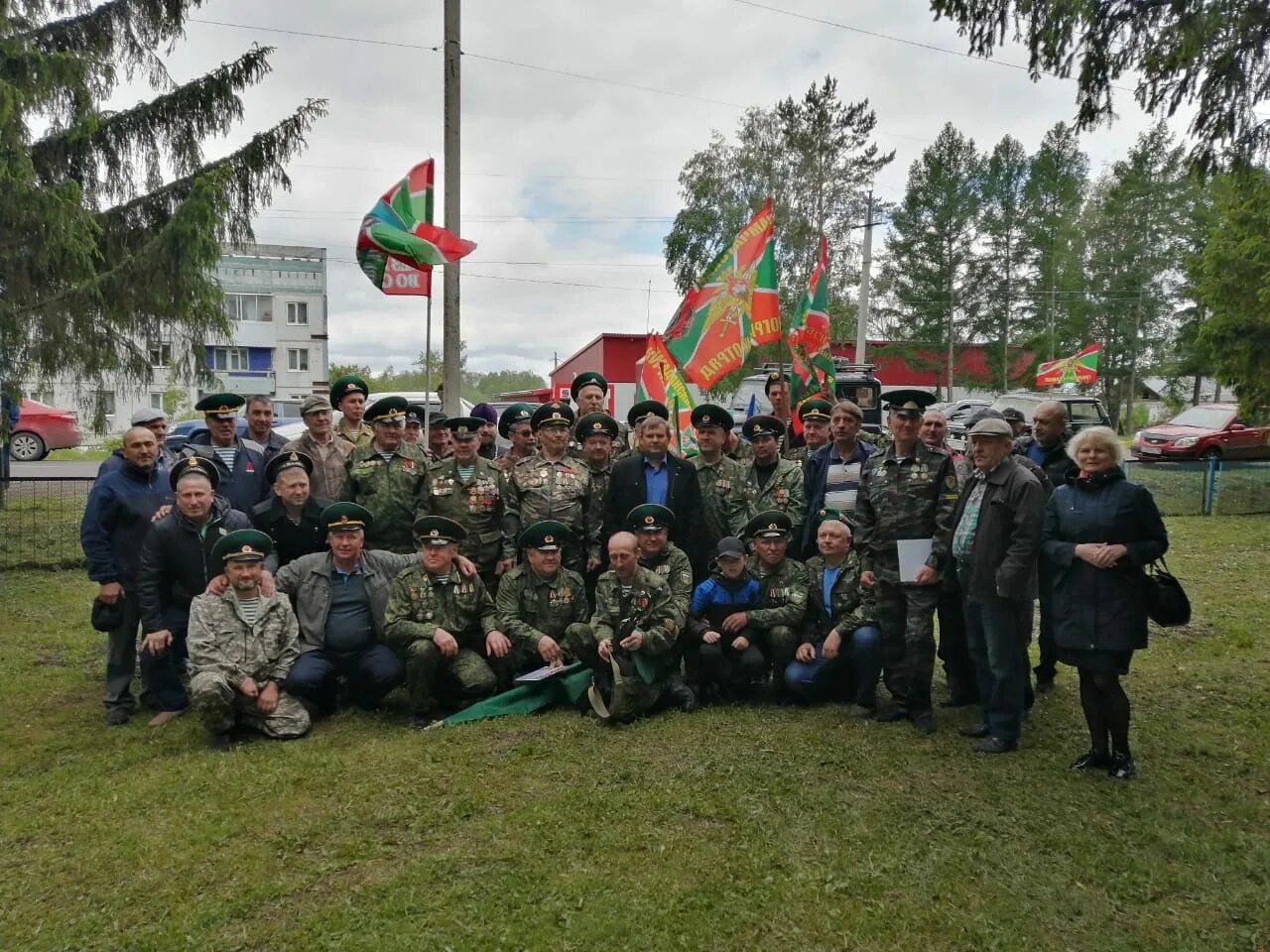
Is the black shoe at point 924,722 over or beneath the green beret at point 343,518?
beneath

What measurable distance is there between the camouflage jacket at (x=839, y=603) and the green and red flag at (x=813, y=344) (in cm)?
304

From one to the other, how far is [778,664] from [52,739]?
4.29 m

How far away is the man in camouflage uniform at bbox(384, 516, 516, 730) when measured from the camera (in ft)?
18.2

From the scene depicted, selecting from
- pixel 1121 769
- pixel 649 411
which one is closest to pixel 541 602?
pixel 649 411

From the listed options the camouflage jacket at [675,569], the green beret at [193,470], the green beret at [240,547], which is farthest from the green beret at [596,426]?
the green beret at [193,470]

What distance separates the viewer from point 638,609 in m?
5.59

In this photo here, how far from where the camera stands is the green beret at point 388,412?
6.41 m

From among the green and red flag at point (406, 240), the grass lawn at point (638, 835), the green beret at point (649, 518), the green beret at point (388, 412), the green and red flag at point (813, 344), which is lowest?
the grass lawn at point (638, 835)

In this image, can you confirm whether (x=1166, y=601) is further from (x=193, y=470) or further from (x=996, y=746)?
(x=193, y=470)

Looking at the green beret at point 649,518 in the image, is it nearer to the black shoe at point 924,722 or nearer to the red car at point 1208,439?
the black shoe at point 924,722

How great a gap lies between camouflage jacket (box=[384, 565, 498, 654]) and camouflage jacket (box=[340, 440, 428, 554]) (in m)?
0.73

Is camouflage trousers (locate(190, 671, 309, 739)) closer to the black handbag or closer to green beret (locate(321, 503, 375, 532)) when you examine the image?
green beret (locate(321, 503, 375, 532))

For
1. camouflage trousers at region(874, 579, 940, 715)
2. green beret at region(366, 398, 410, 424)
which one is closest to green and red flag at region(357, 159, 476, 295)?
green beret at region(366, 398, 410, 424)

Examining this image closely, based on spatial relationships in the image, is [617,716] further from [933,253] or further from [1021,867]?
[933,253]
